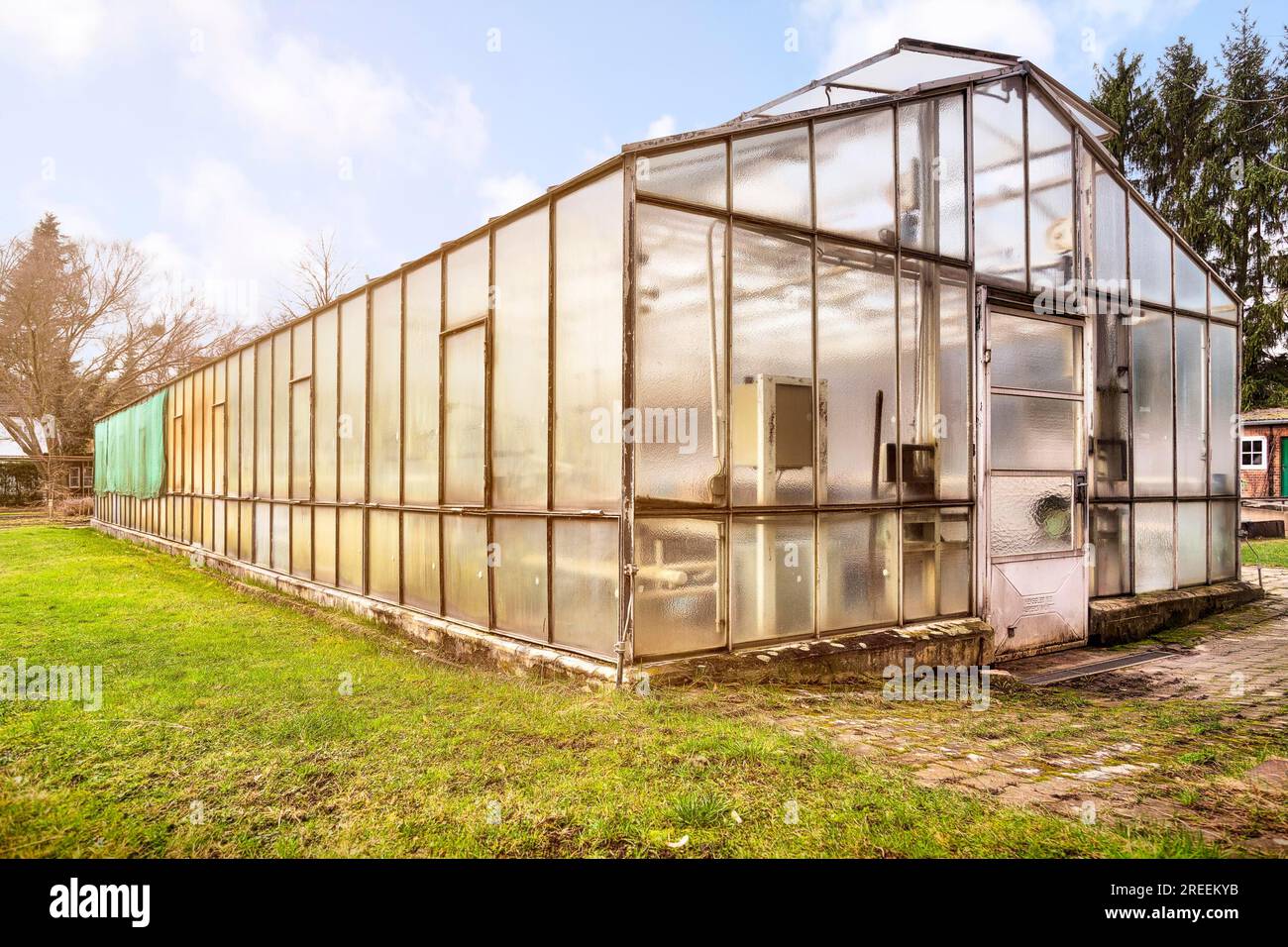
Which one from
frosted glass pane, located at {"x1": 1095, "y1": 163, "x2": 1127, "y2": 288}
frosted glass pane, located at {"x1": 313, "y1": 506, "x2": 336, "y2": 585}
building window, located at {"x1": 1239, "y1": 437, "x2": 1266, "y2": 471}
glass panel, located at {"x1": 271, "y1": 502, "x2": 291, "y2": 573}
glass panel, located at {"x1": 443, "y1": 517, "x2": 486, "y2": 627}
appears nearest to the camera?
glass panel, located at {"x1": 443, "y1": 517, "x2": 486, "y2": 627}

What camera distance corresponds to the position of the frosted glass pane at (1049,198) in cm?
831

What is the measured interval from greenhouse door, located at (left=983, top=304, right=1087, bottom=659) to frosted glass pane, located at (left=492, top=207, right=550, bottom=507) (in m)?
4.17

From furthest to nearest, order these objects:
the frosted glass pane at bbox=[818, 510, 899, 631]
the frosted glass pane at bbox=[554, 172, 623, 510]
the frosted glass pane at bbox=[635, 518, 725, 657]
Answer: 1. the frosted glass pane at bbox=[818, 510, 899, 631]
2. the frosted glass pane at bbox=[554, 172, 623, 510]
3. the frosted glass pane at bbox=[635, 518, 725, 657]

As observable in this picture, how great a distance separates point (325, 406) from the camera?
35.8 feet

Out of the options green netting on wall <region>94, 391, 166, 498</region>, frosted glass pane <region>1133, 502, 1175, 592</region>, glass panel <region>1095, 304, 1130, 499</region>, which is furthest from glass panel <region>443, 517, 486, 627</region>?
green netting on wall <region>94, 391, 166, 498</region>

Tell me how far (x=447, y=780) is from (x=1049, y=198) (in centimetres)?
830

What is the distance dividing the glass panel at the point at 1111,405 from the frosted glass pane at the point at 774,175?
4.63 m

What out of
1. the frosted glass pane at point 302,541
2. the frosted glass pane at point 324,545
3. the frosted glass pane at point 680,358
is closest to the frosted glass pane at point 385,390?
the frosted glass pane at point 324,545

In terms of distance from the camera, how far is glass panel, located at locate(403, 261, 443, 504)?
8.35 meters

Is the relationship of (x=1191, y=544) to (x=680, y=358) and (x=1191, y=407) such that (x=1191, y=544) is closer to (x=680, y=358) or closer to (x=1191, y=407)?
(x=1191, y=407)

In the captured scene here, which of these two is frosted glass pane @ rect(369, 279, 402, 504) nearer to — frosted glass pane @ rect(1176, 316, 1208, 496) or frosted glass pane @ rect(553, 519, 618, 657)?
frosted glass pane @ rect(553, 519, 618, 657)

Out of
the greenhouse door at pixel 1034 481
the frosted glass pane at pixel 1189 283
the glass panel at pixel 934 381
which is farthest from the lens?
the frosted glass pane at pixel 1189 283

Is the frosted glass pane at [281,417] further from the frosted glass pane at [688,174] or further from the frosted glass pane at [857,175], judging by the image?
the frosted glass pane at [857,175]
